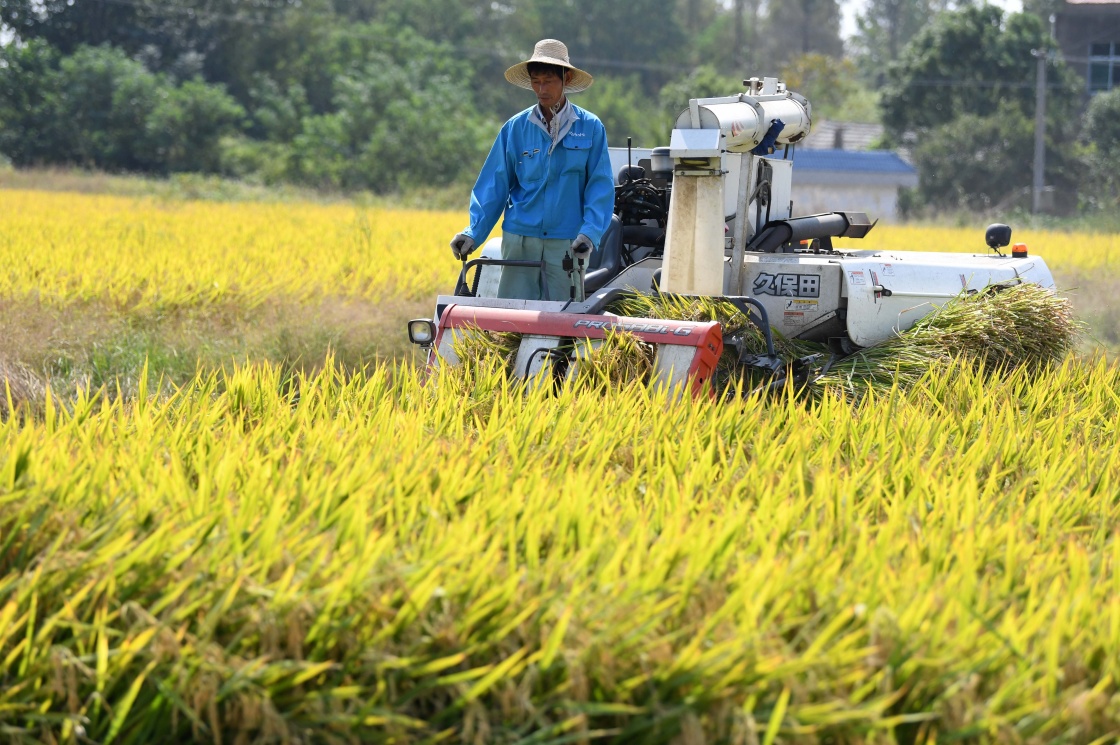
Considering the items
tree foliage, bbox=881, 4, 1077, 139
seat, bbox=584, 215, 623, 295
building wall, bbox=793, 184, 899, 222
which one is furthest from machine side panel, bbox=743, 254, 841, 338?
tree foliage, bbox=881, 4, 1077, 139

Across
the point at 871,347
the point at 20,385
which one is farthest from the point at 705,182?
the point at 20,385

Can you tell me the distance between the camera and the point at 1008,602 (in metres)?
2.77

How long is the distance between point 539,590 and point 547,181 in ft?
12.3

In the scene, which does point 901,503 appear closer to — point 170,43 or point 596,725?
point 596,725

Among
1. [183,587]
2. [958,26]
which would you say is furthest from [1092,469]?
[958,26]

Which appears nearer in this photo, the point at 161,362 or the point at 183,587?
the point at 183,587

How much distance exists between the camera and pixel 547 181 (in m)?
6.15

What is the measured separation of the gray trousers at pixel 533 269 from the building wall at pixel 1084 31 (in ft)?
124

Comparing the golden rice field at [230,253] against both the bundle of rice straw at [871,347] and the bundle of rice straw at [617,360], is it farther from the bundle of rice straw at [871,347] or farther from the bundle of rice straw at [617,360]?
the bundle of rice straw at [617,360]

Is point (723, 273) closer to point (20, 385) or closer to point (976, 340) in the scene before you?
point (976, 340)

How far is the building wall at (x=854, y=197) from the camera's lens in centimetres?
2833

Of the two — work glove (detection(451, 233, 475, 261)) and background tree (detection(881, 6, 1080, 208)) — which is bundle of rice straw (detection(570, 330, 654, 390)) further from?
background tree (detection(881, 6, 1080, 208))

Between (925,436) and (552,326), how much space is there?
5.67 feet

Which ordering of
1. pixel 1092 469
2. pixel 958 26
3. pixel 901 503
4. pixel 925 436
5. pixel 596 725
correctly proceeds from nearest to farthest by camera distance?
pixel 596 725 → pixel 901 503 → pixel 1092 469 → pixel 925 436 → pixel 958 26
